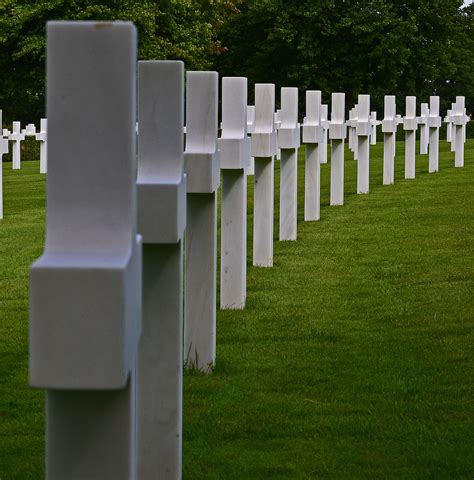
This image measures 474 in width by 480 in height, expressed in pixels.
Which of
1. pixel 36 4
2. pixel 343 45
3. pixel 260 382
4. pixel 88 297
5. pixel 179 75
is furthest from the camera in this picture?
pixel 343 45

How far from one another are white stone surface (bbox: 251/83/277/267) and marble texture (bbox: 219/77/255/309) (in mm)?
1605

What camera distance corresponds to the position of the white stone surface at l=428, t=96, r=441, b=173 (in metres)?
19.5

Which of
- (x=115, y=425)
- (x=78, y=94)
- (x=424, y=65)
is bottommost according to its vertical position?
(x=115, y=425)

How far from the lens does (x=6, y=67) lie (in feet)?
138

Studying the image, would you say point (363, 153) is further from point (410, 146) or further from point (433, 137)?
point (433, 137)

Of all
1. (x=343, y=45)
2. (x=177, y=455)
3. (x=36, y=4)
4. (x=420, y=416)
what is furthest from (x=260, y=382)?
(x=343, y=45)

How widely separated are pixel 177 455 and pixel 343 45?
1876 inches

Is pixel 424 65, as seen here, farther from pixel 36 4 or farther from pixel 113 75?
pixel 113 75

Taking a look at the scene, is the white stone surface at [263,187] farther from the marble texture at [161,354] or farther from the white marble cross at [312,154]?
the marble texture at [161,354]

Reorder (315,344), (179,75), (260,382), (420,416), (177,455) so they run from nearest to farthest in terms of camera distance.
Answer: (179,75), (177,455), (420,416), (260,382), (315,344)

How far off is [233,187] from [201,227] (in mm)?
1468

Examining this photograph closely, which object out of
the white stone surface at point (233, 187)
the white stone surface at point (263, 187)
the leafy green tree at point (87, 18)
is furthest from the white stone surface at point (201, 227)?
the leafy green tree at point (87, 18)

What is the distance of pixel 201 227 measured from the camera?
17.6 ft

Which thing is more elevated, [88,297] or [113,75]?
[113,75]
